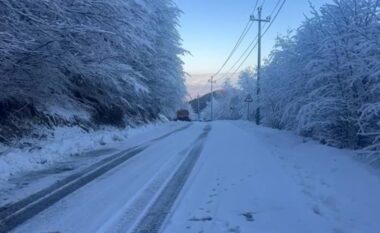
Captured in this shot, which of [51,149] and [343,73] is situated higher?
[343,73]

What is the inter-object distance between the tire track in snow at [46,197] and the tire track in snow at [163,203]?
5.62ft

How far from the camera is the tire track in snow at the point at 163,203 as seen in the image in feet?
21.5

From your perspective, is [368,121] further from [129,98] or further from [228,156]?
[129,98]

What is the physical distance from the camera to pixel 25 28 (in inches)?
420

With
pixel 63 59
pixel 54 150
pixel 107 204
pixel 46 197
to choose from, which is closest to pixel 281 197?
pixel 107 204

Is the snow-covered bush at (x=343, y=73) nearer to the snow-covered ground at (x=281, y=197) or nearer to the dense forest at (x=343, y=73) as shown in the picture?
the dense forest at (x=343, y=73)

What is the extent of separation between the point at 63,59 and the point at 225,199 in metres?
7.31

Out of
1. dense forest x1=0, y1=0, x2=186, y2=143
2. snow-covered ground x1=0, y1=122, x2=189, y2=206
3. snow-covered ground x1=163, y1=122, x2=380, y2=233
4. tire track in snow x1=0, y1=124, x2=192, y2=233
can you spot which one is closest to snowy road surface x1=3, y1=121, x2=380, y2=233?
snow-covered ground x1=163, y1=122, x2=380, y2=233

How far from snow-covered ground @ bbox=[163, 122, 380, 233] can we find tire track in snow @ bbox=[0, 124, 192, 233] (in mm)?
2164

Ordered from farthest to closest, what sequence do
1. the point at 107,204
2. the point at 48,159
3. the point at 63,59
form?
the point at 63,59, the point at 48,159, the point at 107,204

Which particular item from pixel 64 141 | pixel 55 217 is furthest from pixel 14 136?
pixel 55 217

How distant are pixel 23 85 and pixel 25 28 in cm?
390

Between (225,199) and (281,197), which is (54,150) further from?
(281,197)

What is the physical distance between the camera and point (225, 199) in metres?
8.15
